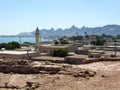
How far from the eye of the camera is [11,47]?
42.2 meters

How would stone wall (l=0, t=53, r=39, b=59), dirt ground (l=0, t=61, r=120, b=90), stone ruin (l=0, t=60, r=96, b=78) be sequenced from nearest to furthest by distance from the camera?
dirt ground (l=0, t=61, r=120, b=90) → stone ruin (l=0, t=60, r=96, b=78) → stone wall (l=0, t=53, r=39, b=59)

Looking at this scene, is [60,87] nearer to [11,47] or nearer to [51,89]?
[51,89]

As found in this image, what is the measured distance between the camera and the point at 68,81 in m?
13.2

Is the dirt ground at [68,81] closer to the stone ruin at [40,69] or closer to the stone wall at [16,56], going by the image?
the stone ruin at [40,69]

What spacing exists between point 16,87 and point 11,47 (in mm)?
28650

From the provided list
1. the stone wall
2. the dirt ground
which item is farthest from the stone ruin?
the stone wall

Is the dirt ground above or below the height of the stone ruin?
below

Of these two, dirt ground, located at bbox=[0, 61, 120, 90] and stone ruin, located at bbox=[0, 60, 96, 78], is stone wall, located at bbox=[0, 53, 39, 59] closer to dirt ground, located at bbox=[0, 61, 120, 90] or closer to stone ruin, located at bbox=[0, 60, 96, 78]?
stone ruin, located at bbox=[0, 60, 96, 78]

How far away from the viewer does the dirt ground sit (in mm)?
12414

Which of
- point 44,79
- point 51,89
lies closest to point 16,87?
point 44,79

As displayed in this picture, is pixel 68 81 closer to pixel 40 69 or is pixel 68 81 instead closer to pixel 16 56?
pixel 40 69

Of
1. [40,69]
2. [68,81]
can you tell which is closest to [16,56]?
[40,69]

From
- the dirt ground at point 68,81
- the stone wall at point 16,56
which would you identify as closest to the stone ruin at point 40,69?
the dirt ground at point 68,81

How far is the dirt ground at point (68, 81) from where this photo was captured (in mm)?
12414
